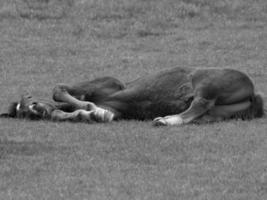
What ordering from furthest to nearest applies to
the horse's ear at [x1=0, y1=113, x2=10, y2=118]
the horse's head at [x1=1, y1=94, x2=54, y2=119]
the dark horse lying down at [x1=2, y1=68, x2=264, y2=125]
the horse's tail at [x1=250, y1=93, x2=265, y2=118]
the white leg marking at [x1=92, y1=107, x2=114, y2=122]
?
the horse's ear at [x1=0, y1=113, x2=10, y2=118], the horse's head at [x1=1, y1=94, x2=54, y2=119], the horse's tail at [x1=250, y1=93, x2=265, y2=118], the white leg marking at [x1=92, y1=107, x2=114, y2=122], the dark horse lying down at [x1=2, y1=68, x2=264, y2=125]

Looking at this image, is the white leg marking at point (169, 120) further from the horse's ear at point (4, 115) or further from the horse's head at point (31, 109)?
the horse's ear at point (4, 115)

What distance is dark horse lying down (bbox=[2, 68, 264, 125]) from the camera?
11883 millimetres

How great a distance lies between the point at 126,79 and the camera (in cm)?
1755

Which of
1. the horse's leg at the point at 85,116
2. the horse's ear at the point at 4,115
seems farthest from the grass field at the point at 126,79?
the horse's ear at the point at 4,115

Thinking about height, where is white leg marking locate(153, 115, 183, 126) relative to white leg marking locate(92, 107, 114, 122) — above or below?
above

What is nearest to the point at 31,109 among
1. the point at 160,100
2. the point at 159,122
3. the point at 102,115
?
the point at 102,115

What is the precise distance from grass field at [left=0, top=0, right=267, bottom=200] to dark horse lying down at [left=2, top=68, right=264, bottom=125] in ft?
1.00

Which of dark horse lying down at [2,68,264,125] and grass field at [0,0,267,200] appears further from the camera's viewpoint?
dark horse lying down at [2,68,264,125]

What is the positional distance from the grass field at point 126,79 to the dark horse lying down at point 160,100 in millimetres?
304

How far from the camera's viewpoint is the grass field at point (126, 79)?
8148 millimetres

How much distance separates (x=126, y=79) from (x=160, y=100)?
213 inches

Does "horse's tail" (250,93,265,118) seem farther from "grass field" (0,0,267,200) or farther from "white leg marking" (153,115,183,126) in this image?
"white leg marking" (153,115,183,126)

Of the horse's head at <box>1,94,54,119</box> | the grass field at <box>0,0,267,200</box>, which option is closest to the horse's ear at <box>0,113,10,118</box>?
the horse's head at <box>1,94,54,119</box>

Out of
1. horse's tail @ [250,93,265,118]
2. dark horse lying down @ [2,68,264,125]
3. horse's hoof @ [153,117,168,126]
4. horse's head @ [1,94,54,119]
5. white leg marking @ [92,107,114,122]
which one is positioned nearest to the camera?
horse's hoof @ [153,117,168,126]
